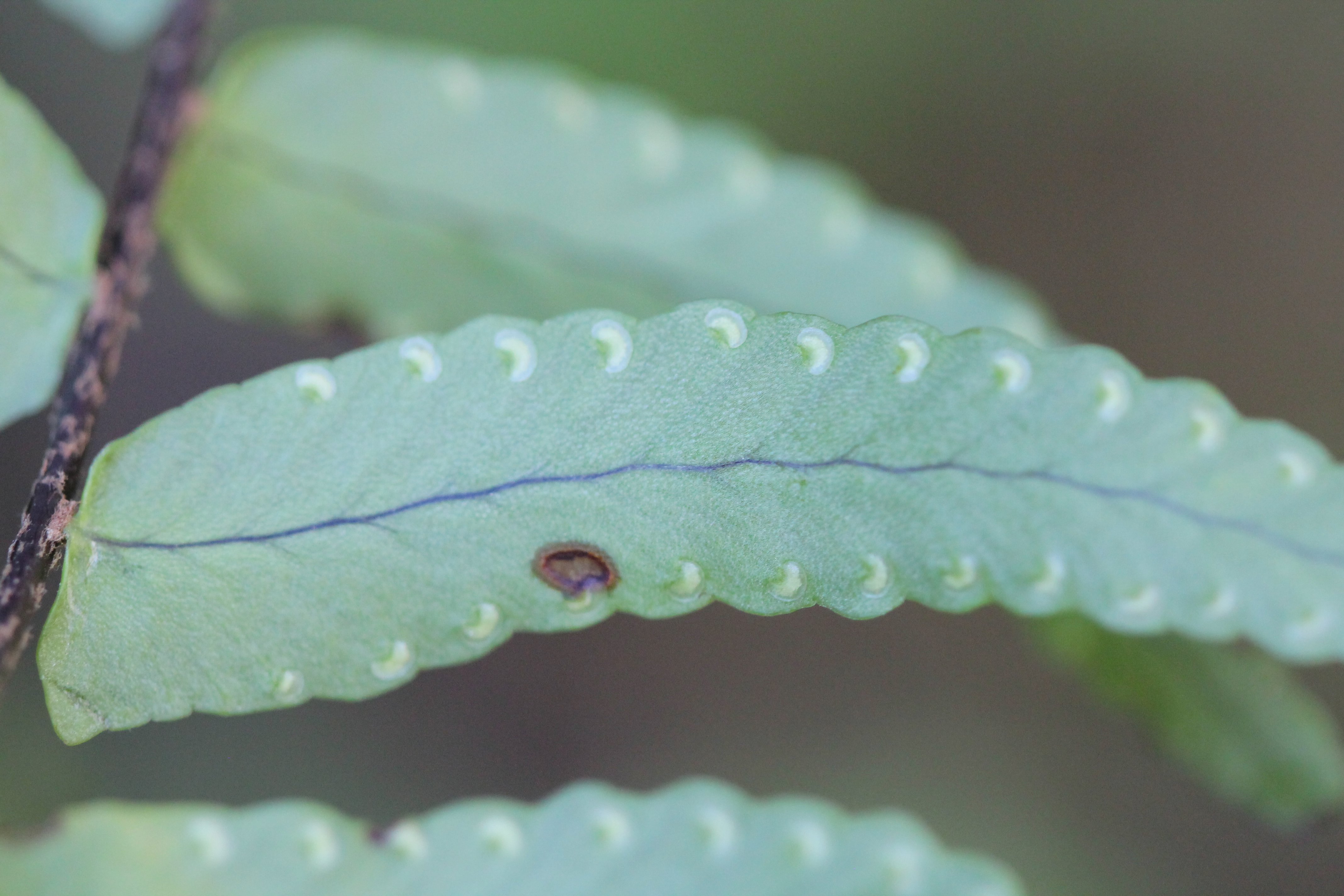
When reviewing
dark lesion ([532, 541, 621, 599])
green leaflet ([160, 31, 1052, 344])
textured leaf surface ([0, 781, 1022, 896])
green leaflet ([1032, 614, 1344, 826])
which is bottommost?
textured leaf surface ([0, 781, 1022, 896])

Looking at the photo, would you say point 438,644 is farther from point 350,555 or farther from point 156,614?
point 156,614

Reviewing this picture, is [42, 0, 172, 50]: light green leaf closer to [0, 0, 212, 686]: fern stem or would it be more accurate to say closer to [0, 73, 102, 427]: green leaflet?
[0, 0, 212, 686]: fern stem

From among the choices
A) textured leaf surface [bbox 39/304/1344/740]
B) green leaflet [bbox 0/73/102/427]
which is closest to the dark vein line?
textured leaf surface [bbox 39/304/1344/740]

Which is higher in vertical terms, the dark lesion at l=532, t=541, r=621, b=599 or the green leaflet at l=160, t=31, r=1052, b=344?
the green leaflet at l=160, t=31, r=1052, b=344

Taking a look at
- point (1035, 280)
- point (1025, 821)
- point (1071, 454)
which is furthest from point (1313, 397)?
point (1071, 454)

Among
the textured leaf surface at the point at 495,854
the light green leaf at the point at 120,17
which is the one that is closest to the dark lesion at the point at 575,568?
the textured leaf surface at the point at 495,854

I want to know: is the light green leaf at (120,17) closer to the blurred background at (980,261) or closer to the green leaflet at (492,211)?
the green leaflet at (492,211)
